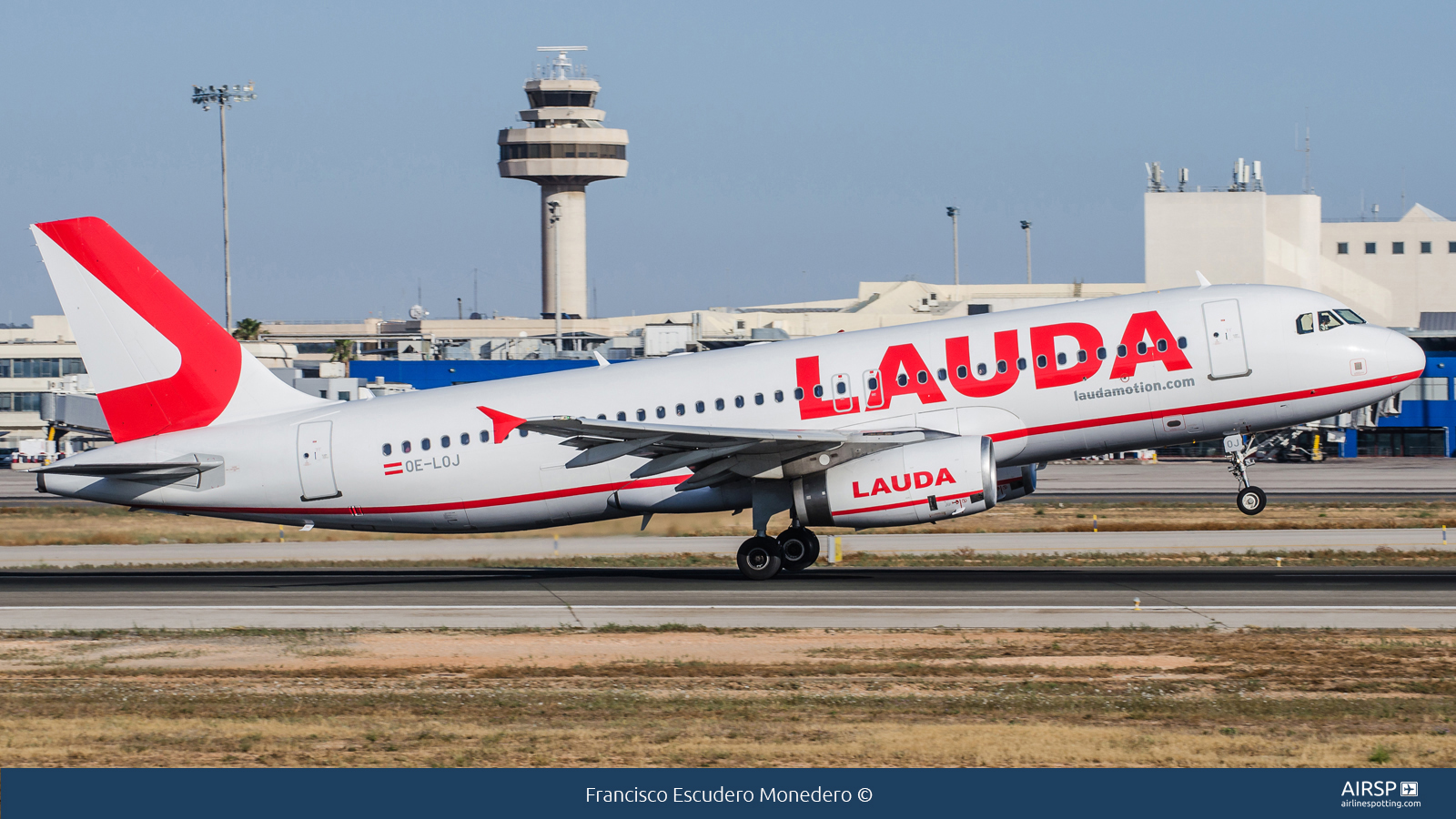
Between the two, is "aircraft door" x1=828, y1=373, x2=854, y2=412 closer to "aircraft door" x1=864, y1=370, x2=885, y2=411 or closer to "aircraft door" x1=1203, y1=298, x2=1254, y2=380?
"aircraft door" x1=864, y1=370, x2=885, y2=411

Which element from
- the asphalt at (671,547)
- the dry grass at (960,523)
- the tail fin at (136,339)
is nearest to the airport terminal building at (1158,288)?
the dry grass at (960,523)

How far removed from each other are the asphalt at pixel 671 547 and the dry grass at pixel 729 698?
1364 cm

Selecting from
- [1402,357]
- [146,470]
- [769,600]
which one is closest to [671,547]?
[769,600]

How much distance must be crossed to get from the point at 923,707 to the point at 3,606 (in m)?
19.0

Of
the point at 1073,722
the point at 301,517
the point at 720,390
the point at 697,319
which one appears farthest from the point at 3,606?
the point at 697,319

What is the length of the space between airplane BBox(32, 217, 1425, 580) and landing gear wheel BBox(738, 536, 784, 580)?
0.14 ft

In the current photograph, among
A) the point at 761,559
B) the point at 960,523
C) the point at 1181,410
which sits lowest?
the point at 960,523

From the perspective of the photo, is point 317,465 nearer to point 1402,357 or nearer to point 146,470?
point 146,470

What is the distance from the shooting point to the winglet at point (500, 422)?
2689 cm

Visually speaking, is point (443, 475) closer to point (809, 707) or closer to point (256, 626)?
point (256, 626)

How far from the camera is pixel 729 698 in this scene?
17594 mm

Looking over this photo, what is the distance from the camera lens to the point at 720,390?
1165 inches

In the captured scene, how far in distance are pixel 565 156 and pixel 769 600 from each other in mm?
170046

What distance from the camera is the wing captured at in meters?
26.9
